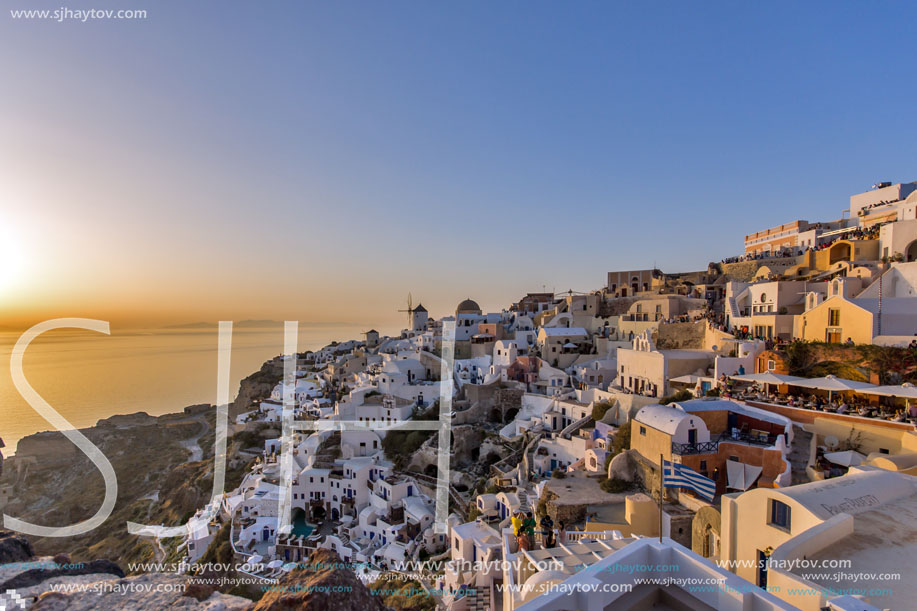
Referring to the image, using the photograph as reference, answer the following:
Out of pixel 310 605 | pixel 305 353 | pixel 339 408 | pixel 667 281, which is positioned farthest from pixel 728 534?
pixel 305 353

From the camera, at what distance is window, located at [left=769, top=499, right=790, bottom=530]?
17.5 ft

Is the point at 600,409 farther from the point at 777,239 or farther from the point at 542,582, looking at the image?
the point at 777,239

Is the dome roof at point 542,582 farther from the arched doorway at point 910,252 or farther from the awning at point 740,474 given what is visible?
the arched doorway at point 910,252

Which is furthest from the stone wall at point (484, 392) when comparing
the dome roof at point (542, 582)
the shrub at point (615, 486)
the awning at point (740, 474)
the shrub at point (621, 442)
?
the dome roof at point (542, 582)

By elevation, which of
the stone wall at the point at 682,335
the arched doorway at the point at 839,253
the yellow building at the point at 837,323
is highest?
the arched doorway at the point at 839,253

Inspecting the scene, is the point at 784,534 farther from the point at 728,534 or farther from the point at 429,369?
the point at 429,369

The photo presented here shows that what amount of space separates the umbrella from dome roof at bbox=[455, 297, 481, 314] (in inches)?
1291

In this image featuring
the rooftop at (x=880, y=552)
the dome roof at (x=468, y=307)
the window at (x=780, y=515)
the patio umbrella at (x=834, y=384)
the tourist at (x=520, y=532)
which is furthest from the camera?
the dome roof at (x=468, y=307)

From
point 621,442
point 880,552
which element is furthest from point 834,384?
point 880,552

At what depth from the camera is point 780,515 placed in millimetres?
5445

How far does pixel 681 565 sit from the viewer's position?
3213 mm

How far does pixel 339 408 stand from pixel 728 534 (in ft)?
78.5

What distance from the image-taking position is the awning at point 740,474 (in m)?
9.33
